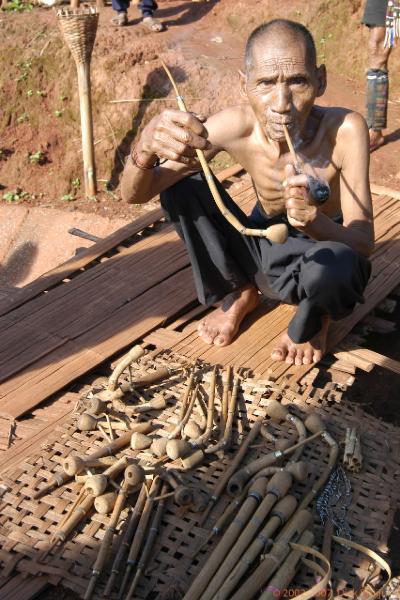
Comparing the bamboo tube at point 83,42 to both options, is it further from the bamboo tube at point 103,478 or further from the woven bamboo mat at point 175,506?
the bamboo tube at point 103,478

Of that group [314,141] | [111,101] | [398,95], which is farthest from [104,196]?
[314,141]

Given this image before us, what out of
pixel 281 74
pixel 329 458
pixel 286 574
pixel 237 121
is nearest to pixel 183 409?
pixel 329 458

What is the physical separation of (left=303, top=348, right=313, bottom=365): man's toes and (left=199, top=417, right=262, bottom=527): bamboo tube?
15.6 inches

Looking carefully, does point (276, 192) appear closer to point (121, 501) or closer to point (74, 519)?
point (121, 501)

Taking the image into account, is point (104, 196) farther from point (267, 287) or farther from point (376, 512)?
point (376, 512)

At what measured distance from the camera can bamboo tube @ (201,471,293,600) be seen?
82.0 inches

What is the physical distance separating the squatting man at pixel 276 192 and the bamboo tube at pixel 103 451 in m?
0.66

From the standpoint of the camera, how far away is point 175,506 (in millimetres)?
2400

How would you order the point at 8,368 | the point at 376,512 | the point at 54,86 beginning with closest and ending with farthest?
the point at 376,512, the point at 8,368, the point at 54,86

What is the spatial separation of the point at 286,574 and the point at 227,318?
4.54 feet

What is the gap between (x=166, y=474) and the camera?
2432mm

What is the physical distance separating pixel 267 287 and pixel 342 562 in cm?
134

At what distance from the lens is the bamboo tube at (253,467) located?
7.82ft

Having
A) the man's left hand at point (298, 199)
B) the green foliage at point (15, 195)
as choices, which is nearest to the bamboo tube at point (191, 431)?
the man's left hand at point (298, 199)
